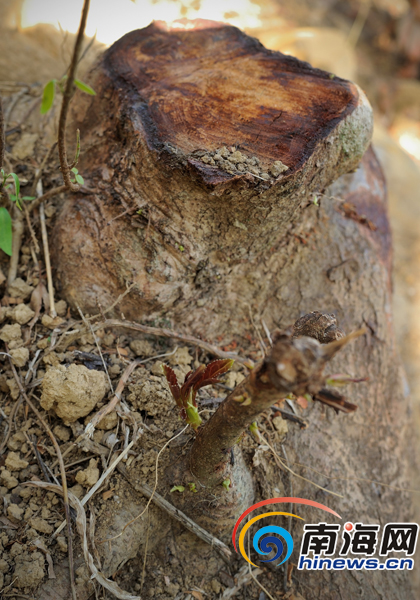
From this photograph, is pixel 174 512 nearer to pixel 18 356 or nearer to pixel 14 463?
pixel 14 463

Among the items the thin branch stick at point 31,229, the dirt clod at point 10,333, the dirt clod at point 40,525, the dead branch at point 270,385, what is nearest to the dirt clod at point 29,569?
the dirt clod at point 40,525

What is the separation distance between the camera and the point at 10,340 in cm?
150

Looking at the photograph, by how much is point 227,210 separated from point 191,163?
0.73 ft

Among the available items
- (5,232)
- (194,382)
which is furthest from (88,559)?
(5,232)

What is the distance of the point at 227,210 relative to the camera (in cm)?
146

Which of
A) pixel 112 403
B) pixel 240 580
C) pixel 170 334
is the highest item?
pixel 170 334

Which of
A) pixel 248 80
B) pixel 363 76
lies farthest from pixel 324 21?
pixel 248 80

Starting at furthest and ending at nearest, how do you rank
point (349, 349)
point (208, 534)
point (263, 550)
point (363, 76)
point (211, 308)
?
point (363, 76) → point (349, 349) → point (211, 308) → point (263, 550) → point (208, 534)

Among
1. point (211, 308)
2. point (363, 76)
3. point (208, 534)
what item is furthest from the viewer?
point (363, 76)

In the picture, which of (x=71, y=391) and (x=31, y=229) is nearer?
(x=71, y=391)

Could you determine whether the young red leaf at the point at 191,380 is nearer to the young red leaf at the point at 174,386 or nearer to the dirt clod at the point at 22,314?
the young red leaf at the point at 174,386

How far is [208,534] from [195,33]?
6.50 feet

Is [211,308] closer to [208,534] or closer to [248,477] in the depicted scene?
[248,477]

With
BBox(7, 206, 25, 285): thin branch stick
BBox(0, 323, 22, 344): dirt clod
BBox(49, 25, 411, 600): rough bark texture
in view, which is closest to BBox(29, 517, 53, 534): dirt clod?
BBox(0, 323, 22, 344): dirt clod
